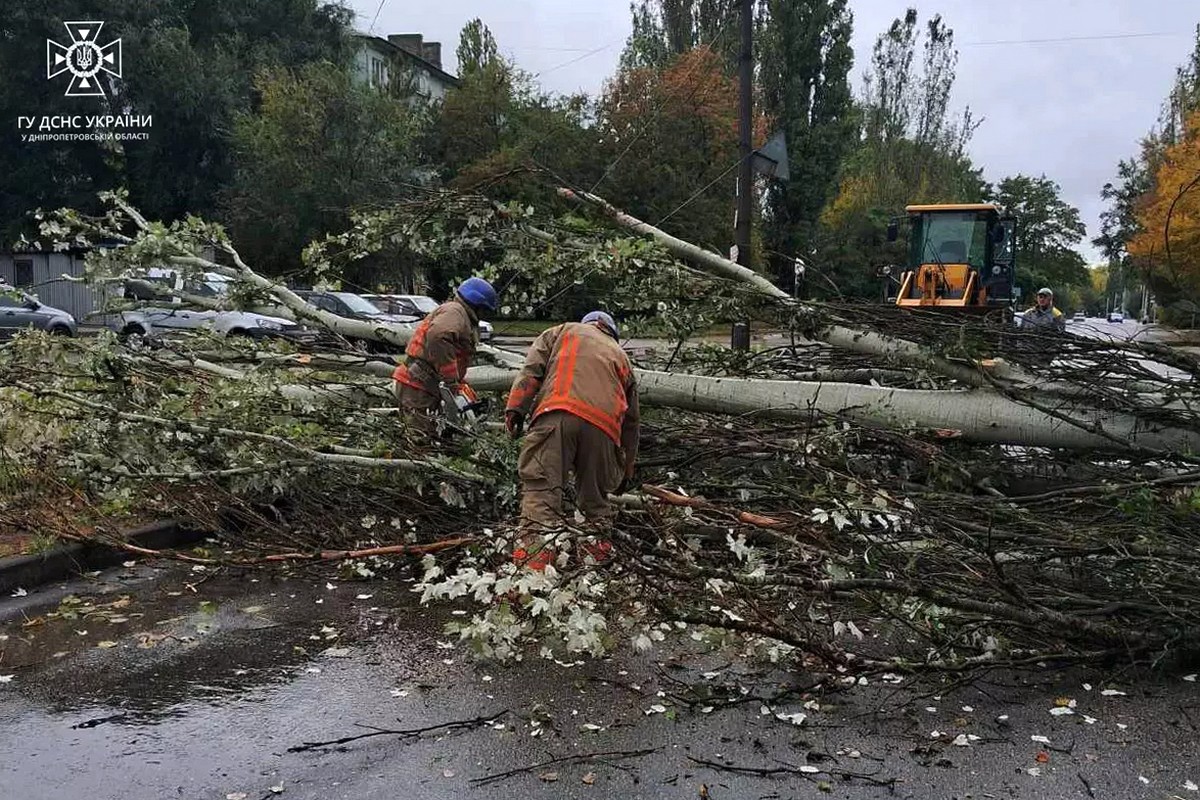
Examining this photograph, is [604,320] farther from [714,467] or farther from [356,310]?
[356,310]

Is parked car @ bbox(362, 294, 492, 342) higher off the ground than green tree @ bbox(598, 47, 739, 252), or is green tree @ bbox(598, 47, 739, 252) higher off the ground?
green tree @ bbox(598, 47, 739, 252)

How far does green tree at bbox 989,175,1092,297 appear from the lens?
53.8 m

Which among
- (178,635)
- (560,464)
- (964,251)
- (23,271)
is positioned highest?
(964,251)

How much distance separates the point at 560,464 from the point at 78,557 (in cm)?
261

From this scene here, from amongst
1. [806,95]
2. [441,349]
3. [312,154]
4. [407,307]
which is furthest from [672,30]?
[441,349]

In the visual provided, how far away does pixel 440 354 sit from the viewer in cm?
580

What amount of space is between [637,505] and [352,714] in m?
1.87

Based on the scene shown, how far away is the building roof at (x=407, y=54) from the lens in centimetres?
3438

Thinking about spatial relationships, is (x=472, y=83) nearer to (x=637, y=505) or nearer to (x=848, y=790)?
(x=637, y=505)

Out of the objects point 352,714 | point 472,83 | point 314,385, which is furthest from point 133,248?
point 472,83

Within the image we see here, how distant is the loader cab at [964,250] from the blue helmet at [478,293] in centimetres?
1012

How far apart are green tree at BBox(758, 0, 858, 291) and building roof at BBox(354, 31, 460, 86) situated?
10.6 meters

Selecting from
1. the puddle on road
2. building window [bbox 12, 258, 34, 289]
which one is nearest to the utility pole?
the puddle on road

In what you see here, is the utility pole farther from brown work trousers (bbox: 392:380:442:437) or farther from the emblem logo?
the emblem logo
